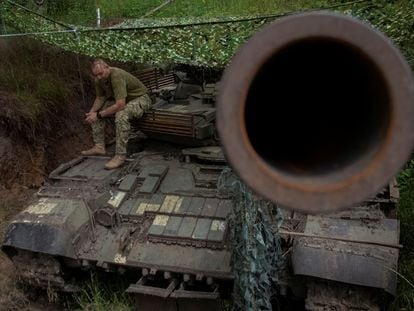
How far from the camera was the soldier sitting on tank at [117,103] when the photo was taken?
632 cm

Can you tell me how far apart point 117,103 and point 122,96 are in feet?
0.33

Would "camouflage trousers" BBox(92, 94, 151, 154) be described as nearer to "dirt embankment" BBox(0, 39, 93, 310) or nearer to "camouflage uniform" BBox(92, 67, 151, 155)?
"camouflage uniform" BBox(92, 67, 151, 155)

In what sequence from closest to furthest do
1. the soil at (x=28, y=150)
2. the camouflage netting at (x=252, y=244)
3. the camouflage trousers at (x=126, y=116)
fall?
the camouflage netting at (x=252, y=244) → the camouflage trousers at (x=126, y=116) → the soil at (x=28, y=150)

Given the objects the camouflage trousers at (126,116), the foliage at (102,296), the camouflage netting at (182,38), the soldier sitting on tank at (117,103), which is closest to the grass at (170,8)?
the camouflage netting at (182,38)

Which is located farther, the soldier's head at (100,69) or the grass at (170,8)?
the grass at (170,8)

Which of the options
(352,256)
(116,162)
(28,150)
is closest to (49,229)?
(116,162)

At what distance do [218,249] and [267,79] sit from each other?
280 centimetres

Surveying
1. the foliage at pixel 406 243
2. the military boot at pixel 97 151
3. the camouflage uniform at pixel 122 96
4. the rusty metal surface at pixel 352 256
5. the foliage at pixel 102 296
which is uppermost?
the camouflage uniform at pixel 122 96

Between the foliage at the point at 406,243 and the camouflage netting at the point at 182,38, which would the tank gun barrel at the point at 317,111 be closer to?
the foliage at the point at 406,243

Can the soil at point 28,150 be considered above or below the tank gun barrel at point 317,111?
below

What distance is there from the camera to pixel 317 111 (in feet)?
7.50

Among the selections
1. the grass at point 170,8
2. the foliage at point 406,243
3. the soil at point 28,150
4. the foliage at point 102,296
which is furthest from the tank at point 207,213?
the grass at point 170,8

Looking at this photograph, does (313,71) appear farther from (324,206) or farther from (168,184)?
(168,184)

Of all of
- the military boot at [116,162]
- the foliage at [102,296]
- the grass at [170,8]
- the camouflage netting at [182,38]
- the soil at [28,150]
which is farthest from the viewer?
the grass at [170,8]
